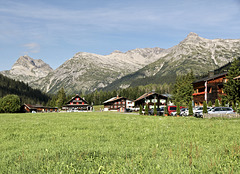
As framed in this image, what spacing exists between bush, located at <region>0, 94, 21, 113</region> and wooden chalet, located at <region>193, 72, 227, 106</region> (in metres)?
77.0

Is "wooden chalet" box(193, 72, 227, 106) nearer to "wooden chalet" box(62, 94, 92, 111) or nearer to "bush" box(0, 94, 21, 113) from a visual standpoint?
"bush" box(0, 94, 21, 113)

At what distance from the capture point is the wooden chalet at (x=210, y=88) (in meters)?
66.9

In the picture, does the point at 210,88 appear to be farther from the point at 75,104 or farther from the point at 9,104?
the point at 75,104

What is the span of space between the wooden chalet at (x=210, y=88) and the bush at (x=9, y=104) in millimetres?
76962

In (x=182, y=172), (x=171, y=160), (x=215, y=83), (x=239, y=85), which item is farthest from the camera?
(x=215, y=83)

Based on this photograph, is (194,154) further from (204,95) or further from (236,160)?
(204,95)

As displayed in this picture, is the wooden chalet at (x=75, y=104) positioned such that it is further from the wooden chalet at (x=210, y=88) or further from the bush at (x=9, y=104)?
the wooden chalet at (x=210, y=88)

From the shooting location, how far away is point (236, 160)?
18.7 ft

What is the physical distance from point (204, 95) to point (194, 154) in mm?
70748

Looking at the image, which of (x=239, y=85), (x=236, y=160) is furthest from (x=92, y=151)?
(x=239, y=85)

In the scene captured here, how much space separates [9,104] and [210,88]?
82451 millimetres

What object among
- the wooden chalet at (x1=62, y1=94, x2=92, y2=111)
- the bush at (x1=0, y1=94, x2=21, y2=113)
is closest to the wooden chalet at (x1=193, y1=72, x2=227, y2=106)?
Result: the bush at (x1=0, y1=94, x2=21, y2=113)

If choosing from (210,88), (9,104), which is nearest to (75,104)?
(9,104)

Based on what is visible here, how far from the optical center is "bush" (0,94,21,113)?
91.9m
